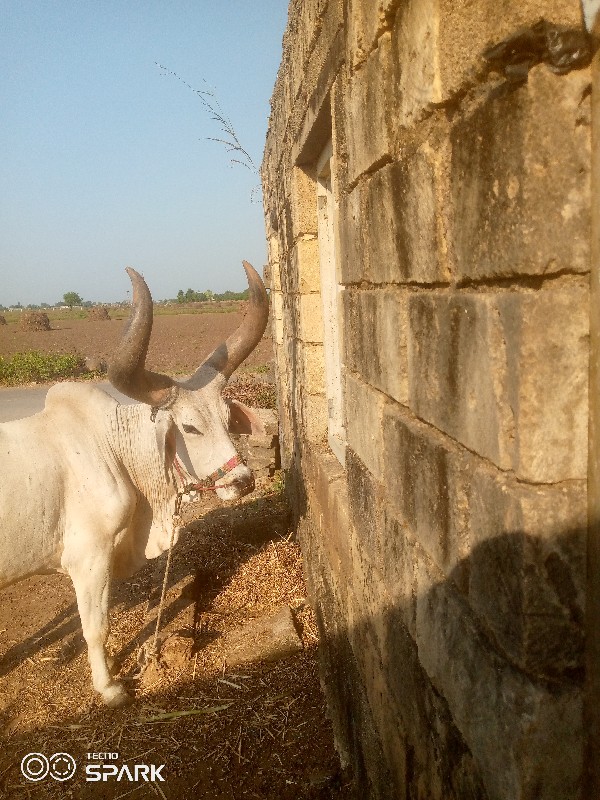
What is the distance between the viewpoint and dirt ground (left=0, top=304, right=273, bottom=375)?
74.3ft

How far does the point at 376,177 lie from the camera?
172 centimetres

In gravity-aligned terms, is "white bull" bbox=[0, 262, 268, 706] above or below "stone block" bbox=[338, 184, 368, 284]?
below

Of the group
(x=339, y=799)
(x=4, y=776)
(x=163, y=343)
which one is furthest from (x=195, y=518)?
(x=163, y=343)

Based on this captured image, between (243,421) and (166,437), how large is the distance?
73cm

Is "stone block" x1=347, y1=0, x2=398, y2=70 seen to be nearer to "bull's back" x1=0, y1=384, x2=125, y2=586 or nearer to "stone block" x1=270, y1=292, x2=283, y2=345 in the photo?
"bull's back" x1=0, y1=384, x2=125, y2=586

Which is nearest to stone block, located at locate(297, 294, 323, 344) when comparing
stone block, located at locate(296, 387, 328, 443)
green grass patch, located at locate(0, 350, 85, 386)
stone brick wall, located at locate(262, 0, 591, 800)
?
stone block, located at locate(296, 387, 328, 443)

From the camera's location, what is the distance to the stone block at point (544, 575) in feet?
3.28

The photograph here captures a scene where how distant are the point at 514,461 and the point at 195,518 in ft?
19.2

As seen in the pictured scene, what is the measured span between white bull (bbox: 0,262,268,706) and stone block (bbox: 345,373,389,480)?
1.93m

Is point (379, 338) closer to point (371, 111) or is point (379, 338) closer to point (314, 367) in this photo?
point (371, 111)

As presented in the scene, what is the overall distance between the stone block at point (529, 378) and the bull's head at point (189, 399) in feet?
9.75

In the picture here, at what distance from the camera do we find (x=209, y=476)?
418cm

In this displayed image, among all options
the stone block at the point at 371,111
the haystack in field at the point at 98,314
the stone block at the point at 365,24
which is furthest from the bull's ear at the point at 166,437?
the haystack in field at the point at 98,314

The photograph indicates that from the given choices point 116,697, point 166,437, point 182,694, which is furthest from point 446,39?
point 116,697
